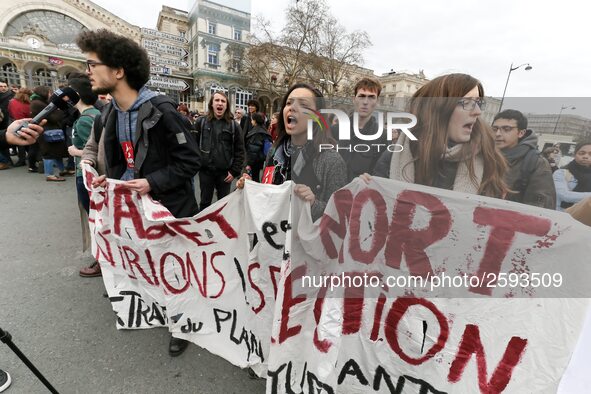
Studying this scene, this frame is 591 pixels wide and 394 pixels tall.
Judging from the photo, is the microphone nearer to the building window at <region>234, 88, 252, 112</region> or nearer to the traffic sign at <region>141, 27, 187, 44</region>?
the traffic sign at <region>141, 27, 187, 44</region>

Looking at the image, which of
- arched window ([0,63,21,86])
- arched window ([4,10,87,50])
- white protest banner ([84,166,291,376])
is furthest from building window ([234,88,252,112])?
white protest banner ([84,166,291,376])

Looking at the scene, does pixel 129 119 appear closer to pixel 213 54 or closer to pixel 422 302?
pixel 422 302

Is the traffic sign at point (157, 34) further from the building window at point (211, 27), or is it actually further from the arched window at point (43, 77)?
the arched window at point (43, 77)

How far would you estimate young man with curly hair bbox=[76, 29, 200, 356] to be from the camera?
1.90 m

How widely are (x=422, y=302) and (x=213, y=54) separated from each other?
37217 millimetres

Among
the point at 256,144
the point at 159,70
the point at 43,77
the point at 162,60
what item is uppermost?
the point at 43,77

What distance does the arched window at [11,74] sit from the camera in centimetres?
2808

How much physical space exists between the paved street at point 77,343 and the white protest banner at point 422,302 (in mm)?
634

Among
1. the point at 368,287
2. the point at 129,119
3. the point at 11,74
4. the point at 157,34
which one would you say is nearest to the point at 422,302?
the point at 368,287

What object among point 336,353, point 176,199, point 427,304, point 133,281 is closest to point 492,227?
point 427,304

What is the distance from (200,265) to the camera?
195 cm

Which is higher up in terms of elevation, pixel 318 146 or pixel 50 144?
pixel 318 146

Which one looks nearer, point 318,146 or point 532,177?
point 532,177

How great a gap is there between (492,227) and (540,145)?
14.9 inches
